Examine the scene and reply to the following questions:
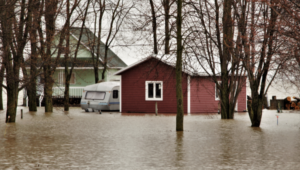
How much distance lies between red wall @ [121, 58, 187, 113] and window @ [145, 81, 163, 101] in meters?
0.25

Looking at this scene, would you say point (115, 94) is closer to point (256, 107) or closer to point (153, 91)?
point (153, 91)

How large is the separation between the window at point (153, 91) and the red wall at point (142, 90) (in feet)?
0.83

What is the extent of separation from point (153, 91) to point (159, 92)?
0.49m

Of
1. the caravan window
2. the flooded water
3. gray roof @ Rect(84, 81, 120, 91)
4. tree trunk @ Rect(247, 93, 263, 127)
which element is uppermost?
gray roof @ Rect(84, 81, 120, 91)

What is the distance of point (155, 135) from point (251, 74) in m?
6.73

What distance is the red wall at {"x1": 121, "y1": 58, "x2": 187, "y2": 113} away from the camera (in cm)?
3700

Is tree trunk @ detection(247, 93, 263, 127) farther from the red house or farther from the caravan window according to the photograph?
the caravan window

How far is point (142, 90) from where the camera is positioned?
37.9m

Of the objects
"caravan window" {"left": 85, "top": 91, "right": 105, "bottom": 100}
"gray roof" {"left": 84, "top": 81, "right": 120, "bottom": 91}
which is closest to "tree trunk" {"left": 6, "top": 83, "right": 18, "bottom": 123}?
"caravan window" {"left": 85, "top": 91, "right": 105, "bottom": 100}

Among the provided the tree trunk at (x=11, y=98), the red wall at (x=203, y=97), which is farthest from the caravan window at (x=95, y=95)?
the tree trunk at (x=11, y=98)

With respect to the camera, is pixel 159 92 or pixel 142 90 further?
pixel 142 90

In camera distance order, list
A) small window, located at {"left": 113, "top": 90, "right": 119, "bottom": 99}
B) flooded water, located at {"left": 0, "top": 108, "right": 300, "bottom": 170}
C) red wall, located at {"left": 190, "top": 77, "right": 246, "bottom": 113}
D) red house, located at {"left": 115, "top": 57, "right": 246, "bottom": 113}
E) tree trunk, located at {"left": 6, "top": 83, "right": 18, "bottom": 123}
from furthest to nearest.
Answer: small window, located at {"left": 113, "top": 90, "right": 119, "bottom": 99}
red wall, located at {"left": 190, "top": 77, "right": 246, "bottom": 113}
red house, located at {"left": 115, "top": 57, "right": 246, "bottom": 113}
tree trunk, located at {"left": 6, "top": 83, "right": 18, "bottom": 123}
flooded water, located at {"left": 0, "top": 108, "right": 300, "bottom": 170}

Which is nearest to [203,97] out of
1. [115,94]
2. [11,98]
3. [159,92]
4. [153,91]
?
[159,92]

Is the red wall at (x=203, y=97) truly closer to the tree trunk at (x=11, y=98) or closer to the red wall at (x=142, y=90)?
the red wall at (x=142, y=90)
